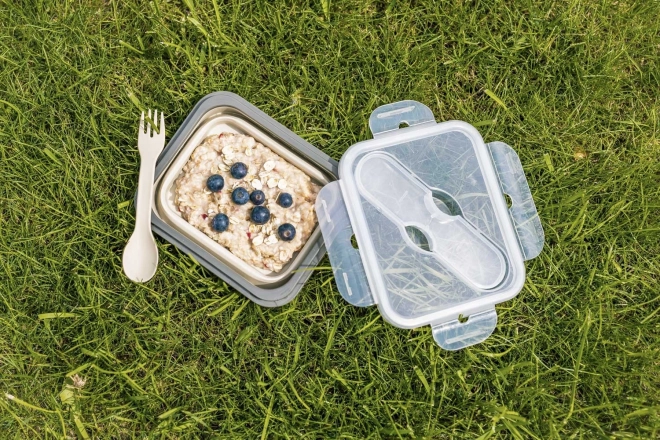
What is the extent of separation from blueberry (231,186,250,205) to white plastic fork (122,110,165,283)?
0.62 feet

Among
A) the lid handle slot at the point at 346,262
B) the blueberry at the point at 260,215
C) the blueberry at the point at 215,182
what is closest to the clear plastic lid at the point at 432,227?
the lid handle slot at the point at 346,262

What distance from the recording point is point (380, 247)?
1173mm

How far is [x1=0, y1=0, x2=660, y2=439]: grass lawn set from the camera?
1.29 meters

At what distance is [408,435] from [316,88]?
91cm

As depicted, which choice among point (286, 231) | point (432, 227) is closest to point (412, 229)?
point (432, 227)

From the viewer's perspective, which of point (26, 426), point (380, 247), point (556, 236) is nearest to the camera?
point (380, 247)

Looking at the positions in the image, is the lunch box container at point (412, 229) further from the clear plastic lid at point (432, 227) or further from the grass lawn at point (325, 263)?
Answer: the grass lawn at point (325, 263)

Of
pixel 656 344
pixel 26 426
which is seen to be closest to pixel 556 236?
pixel 656 344

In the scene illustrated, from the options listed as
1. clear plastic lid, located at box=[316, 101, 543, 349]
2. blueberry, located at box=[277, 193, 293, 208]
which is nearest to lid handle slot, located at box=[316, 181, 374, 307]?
clear plastic lid, located at box=[316, 101, 543, 349]

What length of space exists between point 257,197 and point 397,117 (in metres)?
0.38

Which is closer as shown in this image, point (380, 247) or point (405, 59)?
point (380, 247)

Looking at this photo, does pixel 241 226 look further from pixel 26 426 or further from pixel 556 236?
pixel 556 236

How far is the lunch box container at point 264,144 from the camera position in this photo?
122 centimetres

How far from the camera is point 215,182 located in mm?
1207
